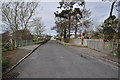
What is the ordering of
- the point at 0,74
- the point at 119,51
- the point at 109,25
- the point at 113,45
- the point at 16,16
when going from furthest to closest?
the point at 16,16, the point at 109,25, the point at 113,45, the point at 119,51, the point at 0,74

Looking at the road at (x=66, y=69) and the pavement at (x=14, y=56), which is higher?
the pavement at (x=14, y=56)

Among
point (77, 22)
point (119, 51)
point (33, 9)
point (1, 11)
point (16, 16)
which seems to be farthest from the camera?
point (77, 22)

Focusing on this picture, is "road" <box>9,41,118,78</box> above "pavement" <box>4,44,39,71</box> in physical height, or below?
below

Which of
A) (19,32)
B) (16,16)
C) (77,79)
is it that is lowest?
(77,79)

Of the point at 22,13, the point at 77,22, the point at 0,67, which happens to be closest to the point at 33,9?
the point at 22,13

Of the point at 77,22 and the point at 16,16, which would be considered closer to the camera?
the point at 16,16

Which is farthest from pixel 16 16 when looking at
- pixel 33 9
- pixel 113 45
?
pixel 113 45

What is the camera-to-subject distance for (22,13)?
30.8 m

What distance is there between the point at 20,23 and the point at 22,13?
2.08m

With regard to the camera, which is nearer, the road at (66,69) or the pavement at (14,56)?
the road at (66,69)

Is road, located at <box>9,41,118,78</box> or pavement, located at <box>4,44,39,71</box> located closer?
road, located at <box>9,41,118,78</box>

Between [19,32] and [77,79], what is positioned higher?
[19,32]

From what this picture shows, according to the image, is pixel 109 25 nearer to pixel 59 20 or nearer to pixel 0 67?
pixel 0 67

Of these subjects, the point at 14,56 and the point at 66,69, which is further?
the point at 14,56
